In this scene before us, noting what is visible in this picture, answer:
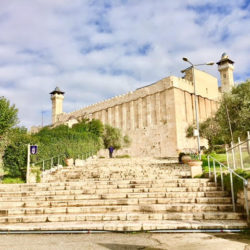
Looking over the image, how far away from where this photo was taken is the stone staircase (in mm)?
5289

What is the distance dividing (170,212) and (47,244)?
112 inches

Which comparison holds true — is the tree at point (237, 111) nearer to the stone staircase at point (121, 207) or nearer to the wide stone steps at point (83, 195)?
the stone staircase at point (121, 207)

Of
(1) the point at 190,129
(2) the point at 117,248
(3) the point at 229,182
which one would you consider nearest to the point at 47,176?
(3) the point at 229,182

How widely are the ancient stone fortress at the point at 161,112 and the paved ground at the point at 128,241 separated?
26.3m

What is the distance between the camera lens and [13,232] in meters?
5.21

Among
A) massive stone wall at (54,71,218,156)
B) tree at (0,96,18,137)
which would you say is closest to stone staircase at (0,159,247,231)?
tree at (0,96,18,137)

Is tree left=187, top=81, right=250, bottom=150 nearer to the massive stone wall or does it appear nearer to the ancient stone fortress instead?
the ancient stone fortress

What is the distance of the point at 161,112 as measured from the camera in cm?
3625

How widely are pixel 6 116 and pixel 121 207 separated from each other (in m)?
13.4

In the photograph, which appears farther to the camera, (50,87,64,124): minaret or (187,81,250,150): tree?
(50,87,64,124): minaret

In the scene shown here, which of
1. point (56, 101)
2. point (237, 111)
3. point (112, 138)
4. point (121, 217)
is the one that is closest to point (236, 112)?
point (237, 111)

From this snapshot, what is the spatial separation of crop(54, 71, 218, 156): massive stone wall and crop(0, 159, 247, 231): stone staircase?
80.1 feet

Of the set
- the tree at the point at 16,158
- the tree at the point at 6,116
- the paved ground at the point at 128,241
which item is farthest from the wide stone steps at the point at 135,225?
the tree at the point at 6,116

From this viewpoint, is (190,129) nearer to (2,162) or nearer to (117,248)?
(2,162)
